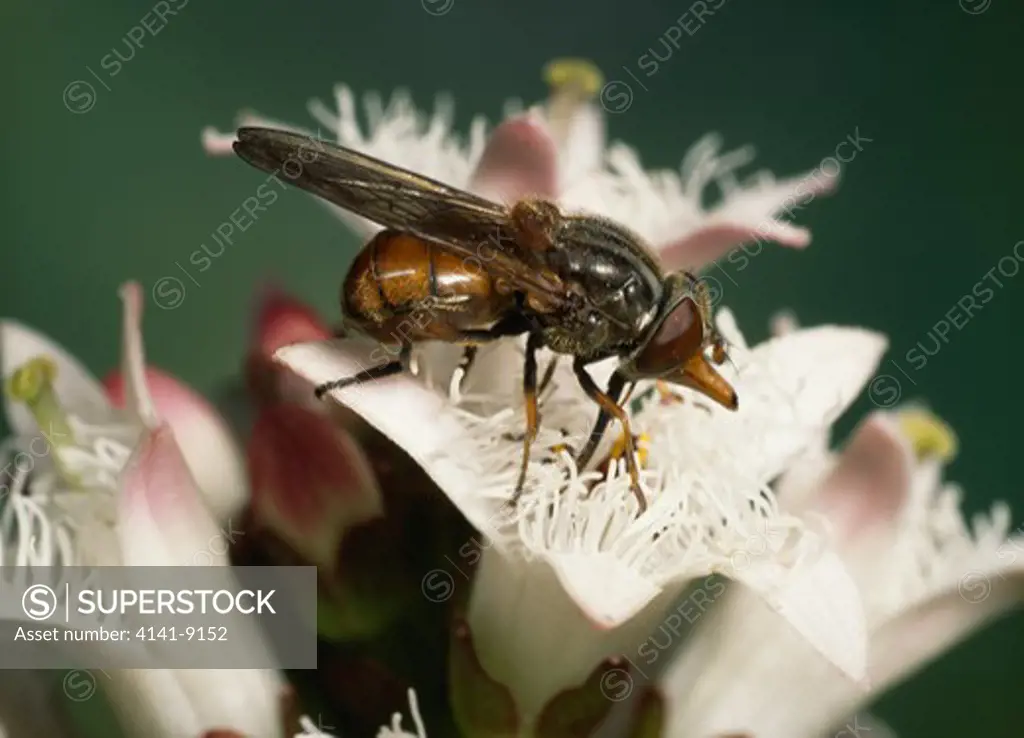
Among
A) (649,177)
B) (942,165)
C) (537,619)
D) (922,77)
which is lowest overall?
(537,619)

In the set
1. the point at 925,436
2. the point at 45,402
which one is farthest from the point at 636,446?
the point at 45,402

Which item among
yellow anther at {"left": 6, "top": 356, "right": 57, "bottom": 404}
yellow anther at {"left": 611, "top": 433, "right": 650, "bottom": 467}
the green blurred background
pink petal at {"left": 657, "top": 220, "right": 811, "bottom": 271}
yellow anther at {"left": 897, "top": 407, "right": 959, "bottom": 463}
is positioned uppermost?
the green blurred background

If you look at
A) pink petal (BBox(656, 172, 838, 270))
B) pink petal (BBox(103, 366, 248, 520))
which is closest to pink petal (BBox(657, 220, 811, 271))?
pink petal (BBox(656, 172, 838, 270))

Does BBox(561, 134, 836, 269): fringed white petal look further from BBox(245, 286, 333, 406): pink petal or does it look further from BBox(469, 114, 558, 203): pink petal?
BBox(245, 286, 333, 406): pink petal

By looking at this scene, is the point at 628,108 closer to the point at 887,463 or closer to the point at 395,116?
the point at 395,116

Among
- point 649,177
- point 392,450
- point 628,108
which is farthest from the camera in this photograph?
point 628,108

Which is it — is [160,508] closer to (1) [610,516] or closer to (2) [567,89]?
(1) [610,516]

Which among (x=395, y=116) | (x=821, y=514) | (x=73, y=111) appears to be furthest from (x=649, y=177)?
(x=73, y=111)
